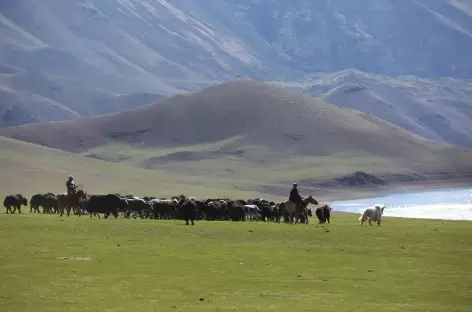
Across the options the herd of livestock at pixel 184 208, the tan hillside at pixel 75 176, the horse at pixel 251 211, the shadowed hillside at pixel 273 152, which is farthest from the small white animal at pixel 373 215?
the shadowed hillside at pixel 273 152

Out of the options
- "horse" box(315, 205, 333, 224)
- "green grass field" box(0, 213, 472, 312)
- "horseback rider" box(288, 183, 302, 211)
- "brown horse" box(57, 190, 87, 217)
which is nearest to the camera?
"green grass field" box(0, 213, 472, 312)

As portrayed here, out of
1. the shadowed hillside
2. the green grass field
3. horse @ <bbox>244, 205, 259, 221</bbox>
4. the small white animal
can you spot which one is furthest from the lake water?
the green grass field

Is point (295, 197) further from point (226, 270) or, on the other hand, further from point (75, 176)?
point (75, 176)

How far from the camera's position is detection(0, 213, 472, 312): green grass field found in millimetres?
19422

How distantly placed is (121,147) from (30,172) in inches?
3362

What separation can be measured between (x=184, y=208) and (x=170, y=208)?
20.9 feet

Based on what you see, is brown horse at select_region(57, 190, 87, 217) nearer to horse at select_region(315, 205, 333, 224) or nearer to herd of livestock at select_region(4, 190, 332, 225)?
herd of livestock at select_region(4, 190, 332, 225)

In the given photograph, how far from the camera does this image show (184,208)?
134ft

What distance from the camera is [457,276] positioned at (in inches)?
949

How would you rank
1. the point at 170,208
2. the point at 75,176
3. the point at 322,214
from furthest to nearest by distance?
the point at 75,176 → the point at 170,208 → the point at 322,214

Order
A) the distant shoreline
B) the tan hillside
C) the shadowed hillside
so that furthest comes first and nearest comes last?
the shadowed hillside, the distant shoreline, the tan hillside

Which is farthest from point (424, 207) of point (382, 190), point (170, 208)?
point (170, 208)

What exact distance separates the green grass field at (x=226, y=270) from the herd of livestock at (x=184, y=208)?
7632mm

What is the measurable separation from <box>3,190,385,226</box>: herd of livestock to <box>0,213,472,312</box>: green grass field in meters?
7.63
